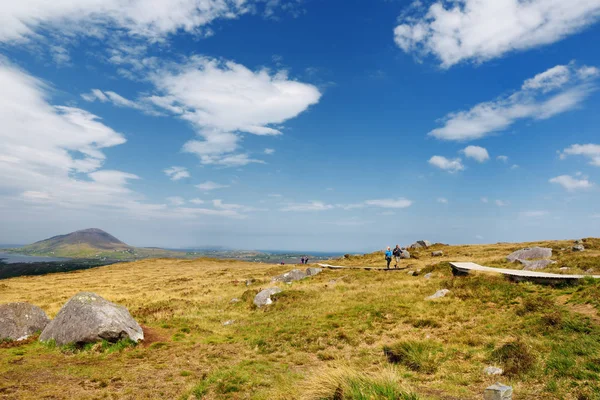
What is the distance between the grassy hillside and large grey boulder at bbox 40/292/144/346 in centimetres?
63

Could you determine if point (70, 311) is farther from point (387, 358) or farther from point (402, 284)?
point (402, 284)

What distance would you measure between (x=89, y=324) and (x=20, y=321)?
5.91 metres

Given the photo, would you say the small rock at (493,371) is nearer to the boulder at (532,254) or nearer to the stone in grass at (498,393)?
the stone in grass at (498,393)

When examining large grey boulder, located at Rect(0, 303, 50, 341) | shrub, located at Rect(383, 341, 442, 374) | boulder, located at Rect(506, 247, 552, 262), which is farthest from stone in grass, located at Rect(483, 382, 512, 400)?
boulder, located at Rect(506, 247, 552, 262)

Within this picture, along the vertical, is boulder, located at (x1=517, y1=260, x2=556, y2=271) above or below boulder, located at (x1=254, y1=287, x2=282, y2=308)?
above

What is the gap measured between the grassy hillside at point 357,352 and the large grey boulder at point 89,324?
635mm

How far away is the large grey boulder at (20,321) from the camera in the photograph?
19342 mm

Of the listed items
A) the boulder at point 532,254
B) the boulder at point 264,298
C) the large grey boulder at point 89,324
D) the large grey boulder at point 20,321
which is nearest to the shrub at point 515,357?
the large grey boulder at point 89,324

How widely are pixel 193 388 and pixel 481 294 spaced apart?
19613 millimetres

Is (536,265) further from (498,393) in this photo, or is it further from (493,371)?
(498,393)

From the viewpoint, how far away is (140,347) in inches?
723

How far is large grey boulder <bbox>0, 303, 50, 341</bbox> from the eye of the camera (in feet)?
63.5

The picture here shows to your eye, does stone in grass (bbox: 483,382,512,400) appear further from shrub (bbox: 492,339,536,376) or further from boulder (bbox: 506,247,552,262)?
boulder (bbox: 506,247,552,262)

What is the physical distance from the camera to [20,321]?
20.0 meters
